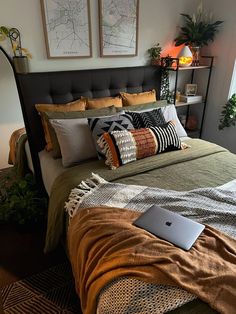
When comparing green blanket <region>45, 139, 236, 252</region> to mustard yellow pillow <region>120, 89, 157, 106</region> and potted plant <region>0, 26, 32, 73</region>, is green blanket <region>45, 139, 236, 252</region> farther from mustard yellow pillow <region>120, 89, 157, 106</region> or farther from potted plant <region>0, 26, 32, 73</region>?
potted plant <region>0, 26, 32, 73</region>

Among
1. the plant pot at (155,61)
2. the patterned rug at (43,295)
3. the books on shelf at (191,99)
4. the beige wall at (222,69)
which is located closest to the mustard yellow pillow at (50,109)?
the patterned rug at (43,295)

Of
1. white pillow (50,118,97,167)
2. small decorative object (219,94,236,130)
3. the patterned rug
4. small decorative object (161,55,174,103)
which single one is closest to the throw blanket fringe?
white pillow (50,118,97,167)

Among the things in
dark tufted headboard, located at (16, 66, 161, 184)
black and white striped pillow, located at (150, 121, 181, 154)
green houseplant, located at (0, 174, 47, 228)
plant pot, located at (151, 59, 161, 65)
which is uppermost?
plant pot, located at (151, 59, 161, 65)

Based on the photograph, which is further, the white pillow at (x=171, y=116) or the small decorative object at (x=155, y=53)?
the small decorative object at (x=155, y=53)

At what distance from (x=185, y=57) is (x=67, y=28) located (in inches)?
50.3

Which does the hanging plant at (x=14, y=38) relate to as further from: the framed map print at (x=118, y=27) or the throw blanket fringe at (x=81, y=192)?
the throw blanket fringe at (x=81, y=192)

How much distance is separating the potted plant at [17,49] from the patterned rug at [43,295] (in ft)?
5.25

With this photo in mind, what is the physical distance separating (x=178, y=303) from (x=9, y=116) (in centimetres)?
220

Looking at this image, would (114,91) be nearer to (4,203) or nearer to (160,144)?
(160,144)

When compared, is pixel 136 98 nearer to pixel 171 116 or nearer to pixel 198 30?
pixel 171 116

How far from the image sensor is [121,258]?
937 millimetres

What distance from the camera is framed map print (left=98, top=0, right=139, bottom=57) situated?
7.63 ft

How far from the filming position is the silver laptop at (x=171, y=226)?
103cm

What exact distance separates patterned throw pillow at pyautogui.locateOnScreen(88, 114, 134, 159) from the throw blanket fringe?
1.14 feet
